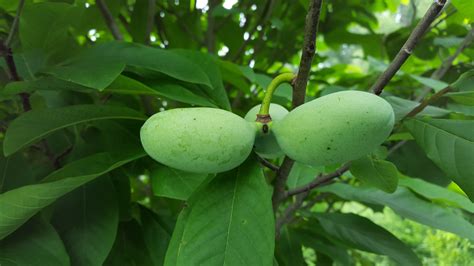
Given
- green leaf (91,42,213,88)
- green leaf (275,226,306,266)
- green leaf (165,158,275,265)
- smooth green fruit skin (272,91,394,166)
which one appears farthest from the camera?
green leaf (275,226,306,266)

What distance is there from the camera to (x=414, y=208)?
1173mm

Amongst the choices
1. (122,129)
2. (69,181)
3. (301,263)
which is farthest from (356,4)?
(69,181)

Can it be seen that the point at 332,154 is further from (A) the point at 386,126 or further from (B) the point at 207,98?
(B) the point at 207,98

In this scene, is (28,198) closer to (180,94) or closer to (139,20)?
(180,94)

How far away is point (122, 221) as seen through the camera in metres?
1.08

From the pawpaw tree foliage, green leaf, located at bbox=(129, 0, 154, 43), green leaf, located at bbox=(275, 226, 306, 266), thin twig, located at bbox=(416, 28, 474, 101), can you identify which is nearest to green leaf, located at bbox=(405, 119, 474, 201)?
the pawpaw tree foliage

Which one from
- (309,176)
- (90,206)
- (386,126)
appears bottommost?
(309,176)

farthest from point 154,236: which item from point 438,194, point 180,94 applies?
point 438,194

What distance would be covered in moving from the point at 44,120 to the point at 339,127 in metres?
0.53

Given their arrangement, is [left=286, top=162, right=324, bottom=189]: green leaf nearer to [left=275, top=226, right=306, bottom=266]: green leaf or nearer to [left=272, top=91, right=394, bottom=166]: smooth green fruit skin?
[left=275, top=226, right=306, bottom=266]: green leaf

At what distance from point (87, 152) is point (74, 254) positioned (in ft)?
0.89

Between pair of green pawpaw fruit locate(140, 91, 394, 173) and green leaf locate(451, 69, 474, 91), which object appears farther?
green leaf locate(451, 69, 474, 91)

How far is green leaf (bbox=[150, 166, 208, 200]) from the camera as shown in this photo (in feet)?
2.61

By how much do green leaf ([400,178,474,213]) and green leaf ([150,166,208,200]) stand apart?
0.61 m
